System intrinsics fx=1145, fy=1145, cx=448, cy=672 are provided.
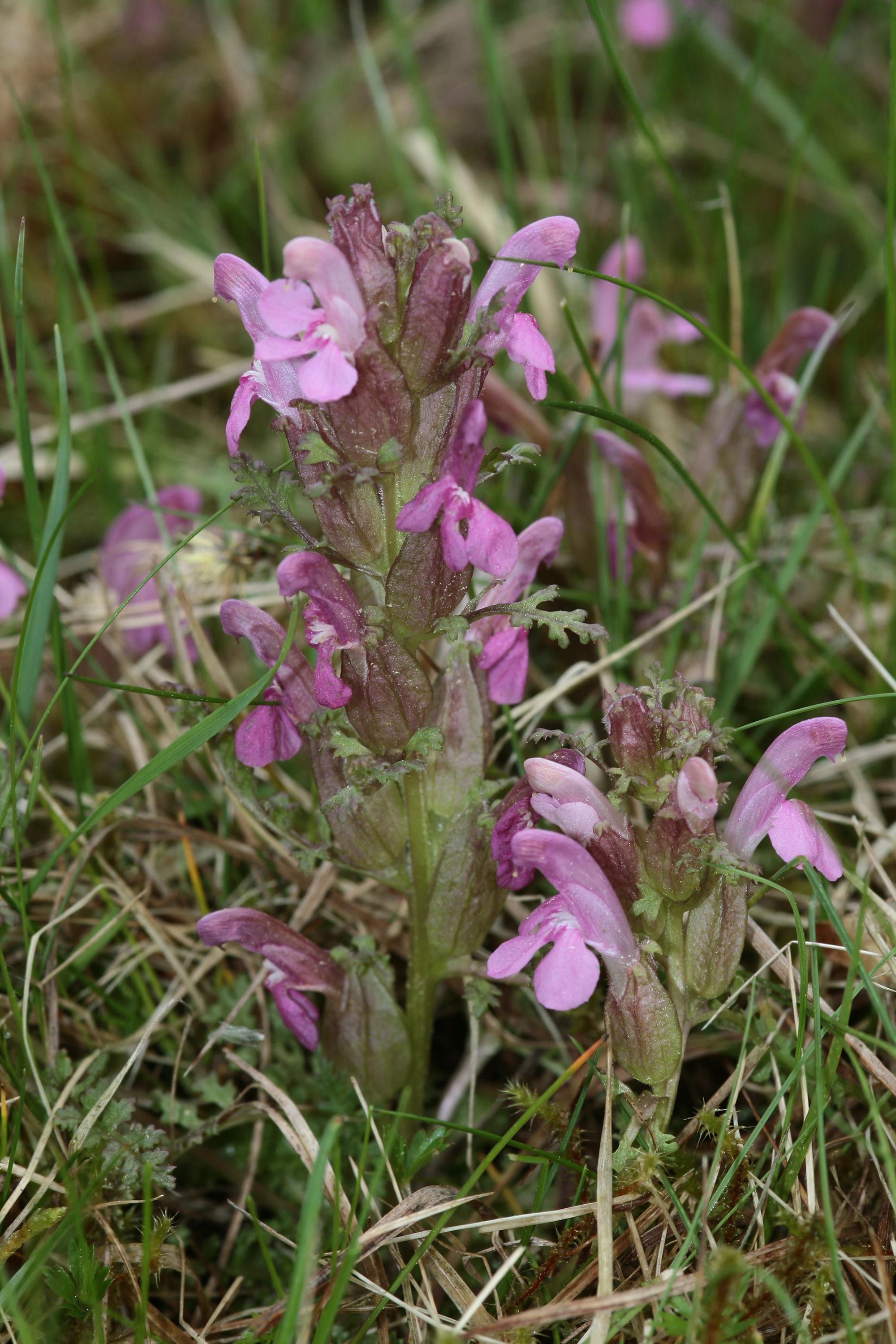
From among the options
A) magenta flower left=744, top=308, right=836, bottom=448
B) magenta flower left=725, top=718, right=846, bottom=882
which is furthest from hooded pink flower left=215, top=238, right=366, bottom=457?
magenta flower left=744, top=308, right=836, bottom=448

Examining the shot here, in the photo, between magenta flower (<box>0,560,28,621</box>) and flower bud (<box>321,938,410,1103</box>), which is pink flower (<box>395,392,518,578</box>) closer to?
flower bud (<box>321,938,410,1103</box>)

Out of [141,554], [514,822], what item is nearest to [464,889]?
[514,822]

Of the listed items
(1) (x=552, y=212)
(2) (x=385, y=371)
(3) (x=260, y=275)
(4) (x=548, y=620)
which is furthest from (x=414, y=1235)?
(1) (x=552, y=212)

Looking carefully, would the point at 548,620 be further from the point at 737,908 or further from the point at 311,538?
the point at 737,908

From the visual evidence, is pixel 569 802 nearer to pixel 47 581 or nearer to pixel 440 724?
pixel 440 724

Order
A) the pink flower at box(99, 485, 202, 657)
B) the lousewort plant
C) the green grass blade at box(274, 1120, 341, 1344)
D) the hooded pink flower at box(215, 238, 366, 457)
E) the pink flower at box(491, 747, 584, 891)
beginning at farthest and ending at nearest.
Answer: the pink flower at box(99, 485, 202, 657) < the pink flower at box(491, 747, 584, 891) < the lousewort plant < the hooded pink flower at box(215, 238, 366, 457) < the green grass blade at box(274, 1120, 341, 1344)

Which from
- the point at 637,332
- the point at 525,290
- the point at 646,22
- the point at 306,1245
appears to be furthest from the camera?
the point at 646,22

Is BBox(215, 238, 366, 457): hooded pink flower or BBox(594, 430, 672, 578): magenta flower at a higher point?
BBox(215, 238, 366, 457): hooded pink flower

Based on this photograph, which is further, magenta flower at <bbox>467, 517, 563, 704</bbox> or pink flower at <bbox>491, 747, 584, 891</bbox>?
magenta flower at <bbox>467, 517, 563, 704</bbox>
